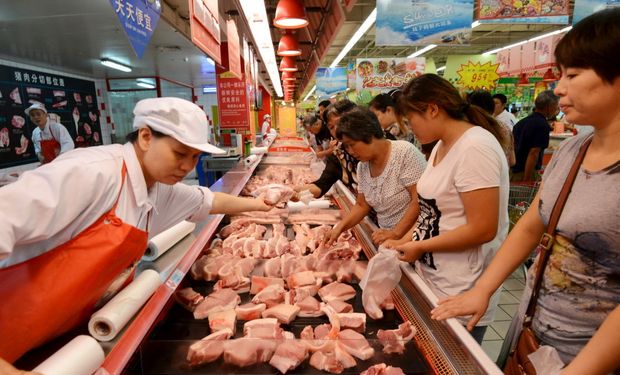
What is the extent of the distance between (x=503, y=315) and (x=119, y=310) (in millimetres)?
4240

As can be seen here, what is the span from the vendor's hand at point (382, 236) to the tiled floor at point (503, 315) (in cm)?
187

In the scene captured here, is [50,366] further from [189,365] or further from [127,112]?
[127,112]

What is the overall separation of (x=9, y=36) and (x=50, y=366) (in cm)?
1127

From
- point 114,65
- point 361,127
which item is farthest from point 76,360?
point 114,65

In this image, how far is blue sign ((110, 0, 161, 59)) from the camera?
1951 millimetres

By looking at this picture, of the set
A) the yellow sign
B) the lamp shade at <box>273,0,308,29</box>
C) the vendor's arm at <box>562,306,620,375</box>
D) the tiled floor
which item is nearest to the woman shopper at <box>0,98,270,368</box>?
the vendor's arm at <box>562,306,620,375</box>

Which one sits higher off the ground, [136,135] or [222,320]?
[136,135]

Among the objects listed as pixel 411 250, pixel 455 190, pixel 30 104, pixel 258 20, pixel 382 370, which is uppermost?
pixel 258 20

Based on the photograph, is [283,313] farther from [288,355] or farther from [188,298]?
[188,298]

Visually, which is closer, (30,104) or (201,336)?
(201,336)

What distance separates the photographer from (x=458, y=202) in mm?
1955

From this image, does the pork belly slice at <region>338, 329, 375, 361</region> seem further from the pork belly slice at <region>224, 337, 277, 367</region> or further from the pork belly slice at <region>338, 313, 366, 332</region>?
the pork belly slice at <region>224, 337, 277, 367</region>

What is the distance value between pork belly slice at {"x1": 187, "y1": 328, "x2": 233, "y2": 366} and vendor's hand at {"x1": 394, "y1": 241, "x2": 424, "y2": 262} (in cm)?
112

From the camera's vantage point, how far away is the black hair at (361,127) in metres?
2.61
